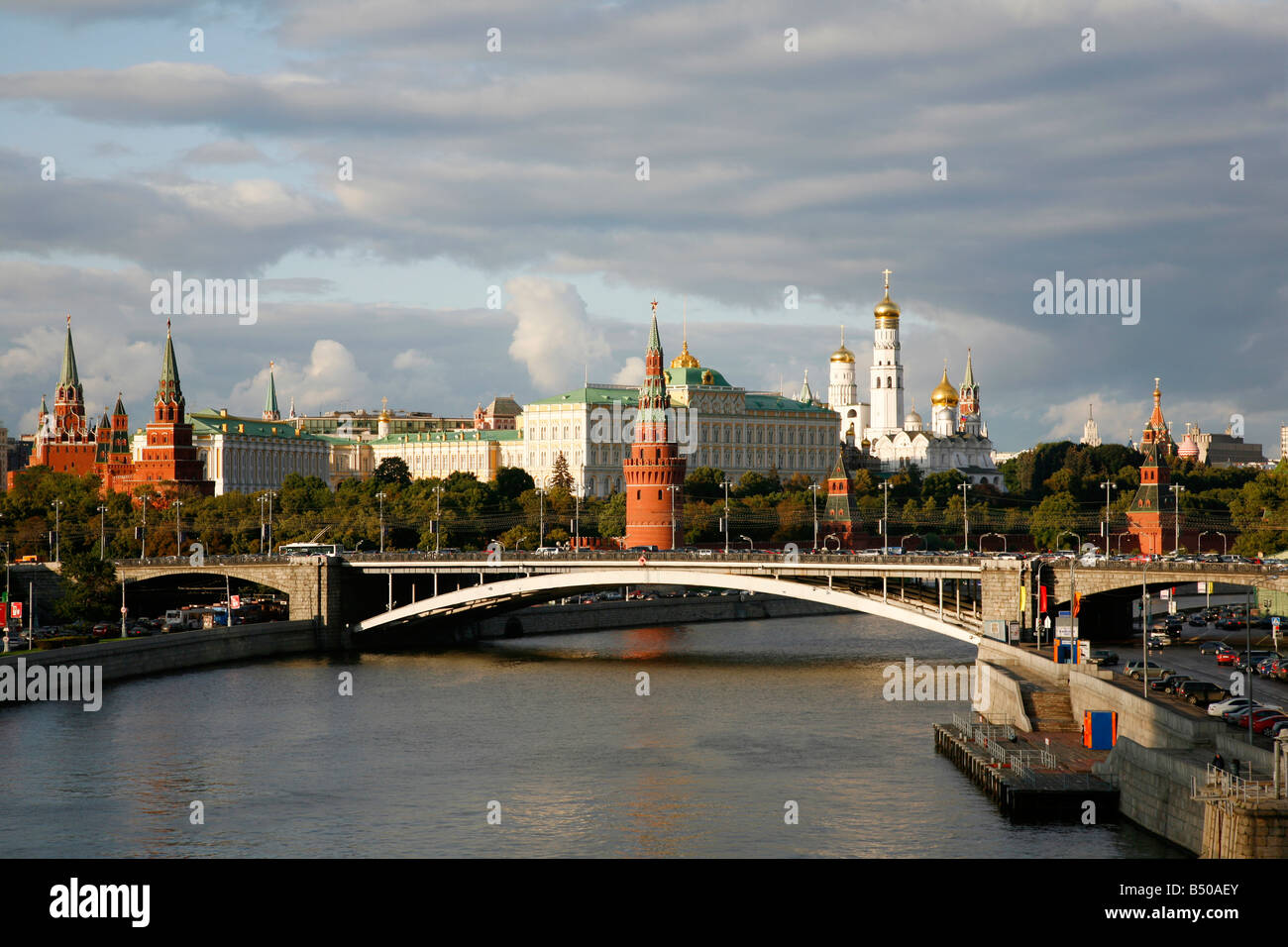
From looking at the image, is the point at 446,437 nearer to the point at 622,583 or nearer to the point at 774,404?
the point at 774,404

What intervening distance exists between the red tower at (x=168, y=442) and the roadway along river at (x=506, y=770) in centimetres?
7372

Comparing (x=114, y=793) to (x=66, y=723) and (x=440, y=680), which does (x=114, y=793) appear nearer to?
(x=66, y=723)

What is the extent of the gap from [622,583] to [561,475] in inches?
2921

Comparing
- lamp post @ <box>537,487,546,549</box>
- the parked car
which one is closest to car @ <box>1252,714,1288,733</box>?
the parked car

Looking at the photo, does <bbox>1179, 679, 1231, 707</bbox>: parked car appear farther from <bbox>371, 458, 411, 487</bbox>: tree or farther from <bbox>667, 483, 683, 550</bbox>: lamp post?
<bbox>371, 458, 411, 487</bbox>: tree

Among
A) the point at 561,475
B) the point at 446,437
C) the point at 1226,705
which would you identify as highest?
the point at 446,437

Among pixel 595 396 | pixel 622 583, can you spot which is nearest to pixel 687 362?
pixel 595 396

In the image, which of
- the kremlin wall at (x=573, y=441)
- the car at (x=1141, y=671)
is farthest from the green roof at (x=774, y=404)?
the car at (x=1141, y=671)

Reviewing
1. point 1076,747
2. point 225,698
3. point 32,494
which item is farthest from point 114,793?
point 32,494

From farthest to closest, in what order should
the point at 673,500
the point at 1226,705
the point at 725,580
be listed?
the point at 673,500 → the point at 725,580 → the point at 1226,705

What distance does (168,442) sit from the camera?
428 ft

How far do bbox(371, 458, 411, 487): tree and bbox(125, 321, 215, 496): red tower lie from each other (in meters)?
13.2

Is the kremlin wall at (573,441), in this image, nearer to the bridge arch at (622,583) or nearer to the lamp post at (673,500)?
the lamp post at (673,500)
